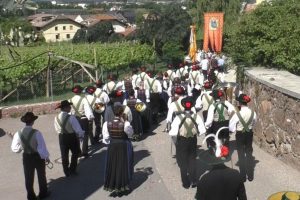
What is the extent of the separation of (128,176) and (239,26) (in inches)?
238

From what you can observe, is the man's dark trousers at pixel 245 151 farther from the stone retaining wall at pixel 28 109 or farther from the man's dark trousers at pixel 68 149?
the stone retaining wall at pixel 28 109

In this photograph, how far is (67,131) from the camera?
29.1 ft

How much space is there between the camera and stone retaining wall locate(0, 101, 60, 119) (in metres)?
14.5

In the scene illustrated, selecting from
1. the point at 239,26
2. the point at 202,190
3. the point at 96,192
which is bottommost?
the point at 96,192

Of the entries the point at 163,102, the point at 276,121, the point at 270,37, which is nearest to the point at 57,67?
the point at 163,102

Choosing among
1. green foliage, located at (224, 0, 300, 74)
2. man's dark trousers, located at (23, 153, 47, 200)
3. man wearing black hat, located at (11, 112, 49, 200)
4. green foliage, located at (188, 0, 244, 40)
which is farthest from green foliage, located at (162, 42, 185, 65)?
man wearing black hat, located at (11, 112, 49, 200)

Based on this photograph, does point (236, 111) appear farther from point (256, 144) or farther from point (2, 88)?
point (2, 88)

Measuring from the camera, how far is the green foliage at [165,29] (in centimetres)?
3169

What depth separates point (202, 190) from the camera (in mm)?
4777

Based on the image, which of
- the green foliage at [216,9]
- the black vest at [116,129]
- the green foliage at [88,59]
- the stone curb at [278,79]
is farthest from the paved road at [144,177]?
the green foliage at [216,9]

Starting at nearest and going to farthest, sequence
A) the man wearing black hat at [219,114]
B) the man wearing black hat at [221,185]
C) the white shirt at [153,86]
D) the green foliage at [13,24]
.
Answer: the man wearing black hat at [221,185]
the man wearing black hat at [219,114]
the white shirt at [153,86]
the green foliage at [13,24]

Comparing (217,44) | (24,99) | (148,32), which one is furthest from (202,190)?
(148,32)

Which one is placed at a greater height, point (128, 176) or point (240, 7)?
point (240, 7)

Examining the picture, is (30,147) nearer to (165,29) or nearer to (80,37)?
(165,29)
